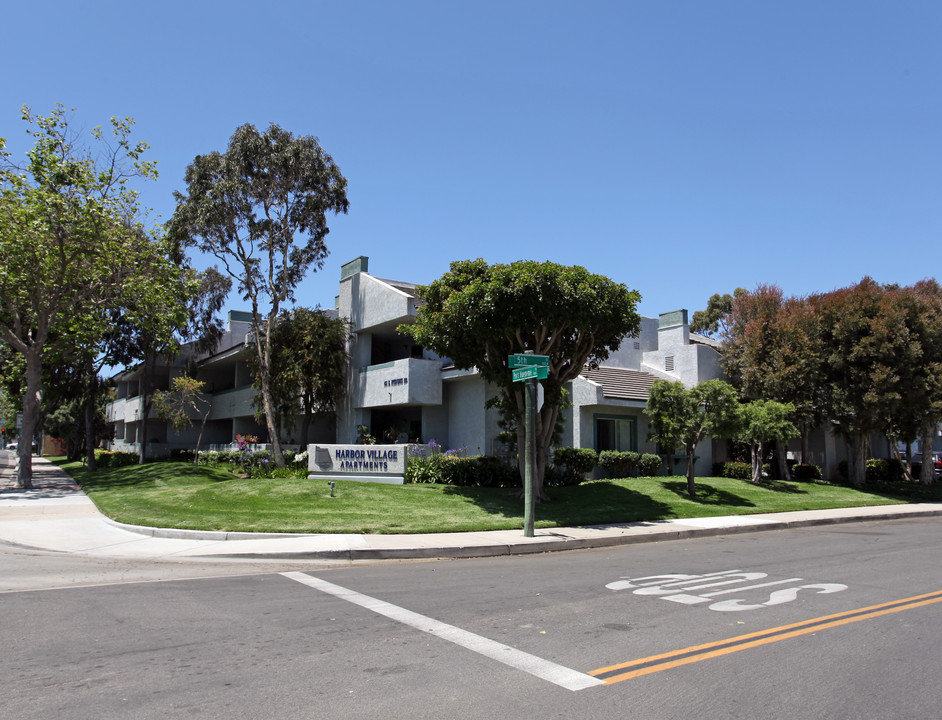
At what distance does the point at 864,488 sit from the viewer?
26156mm

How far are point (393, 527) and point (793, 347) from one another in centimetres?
1915

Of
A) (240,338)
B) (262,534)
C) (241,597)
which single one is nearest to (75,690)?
(241,597)

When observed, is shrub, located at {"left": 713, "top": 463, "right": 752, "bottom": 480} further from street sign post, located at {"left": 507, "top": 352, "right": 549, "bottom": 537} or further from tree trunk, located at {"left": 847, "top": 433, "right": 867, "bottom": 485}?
street sign post, located at {"left": 507, "top": 352, "right": 549, "bottom": 537}

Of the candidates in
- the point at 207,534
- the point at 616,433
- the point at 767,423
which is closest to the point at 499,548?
the point at 207,534

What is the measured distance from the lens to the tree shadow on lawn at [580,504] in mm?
15977

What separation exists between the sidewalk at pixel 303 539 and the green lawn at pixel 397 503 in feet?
1.59

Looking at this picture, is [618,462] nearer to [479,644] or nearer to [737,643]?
[737,643]

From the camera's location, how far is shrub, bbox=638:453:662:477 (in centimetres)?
2397

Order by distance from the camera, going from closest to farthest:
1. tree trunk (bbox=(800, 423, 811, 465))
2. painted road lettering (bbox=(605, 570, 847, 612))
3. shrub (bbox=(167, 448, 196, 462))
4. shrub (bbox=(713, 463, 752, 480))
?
painted road lettering (bbox=(605, 570, 847, 612)) → shrub (bbox=(713, 463, 752, 480)) → tree trunk (bbox=(800, 423, 811, 465)) → shrub (bbox=(167, 448, 196, 462))

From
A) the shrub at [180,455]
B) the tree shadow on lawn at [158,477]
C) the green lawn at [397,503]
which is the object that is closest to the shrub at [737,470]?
the green lawn at [397,503]

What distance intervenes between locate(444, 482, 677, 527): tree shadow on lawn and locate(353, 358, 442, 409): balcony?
6.48 meters

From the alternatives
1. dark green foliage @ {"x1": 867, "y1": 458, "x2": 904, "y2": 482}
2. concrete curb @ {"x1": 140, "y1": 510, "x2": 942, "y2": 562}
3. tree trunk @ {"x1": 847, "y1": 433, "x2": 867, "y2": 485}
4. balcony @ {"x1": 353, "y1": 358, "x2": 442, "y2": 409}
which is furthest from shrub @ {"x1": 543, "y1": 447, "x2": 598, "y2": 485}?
dark green foliage @ {"x1": 867, "y1": 458, "x2": 904, "y2": 482}

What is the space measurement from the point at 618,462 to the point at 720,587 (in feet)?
47.8

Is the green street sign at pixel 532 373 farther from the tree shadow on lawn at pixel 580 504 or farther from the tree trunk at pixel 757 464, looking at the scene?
the tree trunk at pixel 757 464
